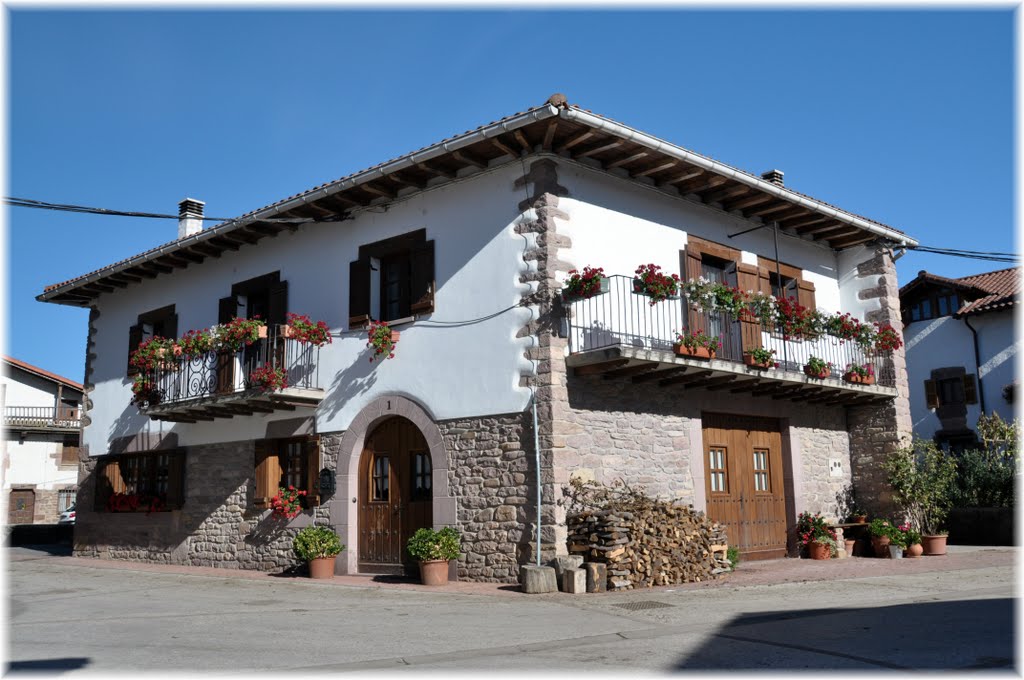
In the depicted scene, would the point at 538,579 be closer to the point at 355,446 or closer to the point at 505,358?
the point at 505,358

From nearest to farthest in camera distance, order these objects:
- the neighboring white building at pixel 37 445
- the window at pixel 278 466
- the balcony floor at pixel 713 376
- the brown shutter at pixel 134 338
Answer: the balcony floor at pixel 713 376 → the window at pixel 278 466 → the brown shutter at pixel 134 338 → the neighboring white building at pixel 37 445

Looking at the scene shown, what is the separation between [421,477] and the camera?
12.5m

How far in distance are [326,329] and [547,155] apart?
4284 mm

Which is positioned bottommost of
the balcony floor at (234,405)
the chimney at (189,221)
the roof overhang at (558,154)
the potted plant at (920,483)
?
the potted plant at (920,483)

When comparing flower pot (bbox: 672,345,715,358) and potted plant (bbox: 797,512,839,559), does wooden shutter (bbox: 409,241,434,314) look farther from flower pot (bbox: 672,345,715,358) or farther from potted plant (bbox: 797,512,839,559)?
potted plant (bbox: 797,512,839,559)

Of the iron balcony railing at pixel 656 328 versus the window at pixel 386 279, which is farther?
the window at pixel 386 279

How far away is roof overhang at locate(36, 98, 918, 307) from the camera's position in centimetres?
1114

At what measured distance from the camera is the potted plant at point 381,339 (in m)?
12.4

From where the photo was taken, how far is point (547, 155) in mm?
11445

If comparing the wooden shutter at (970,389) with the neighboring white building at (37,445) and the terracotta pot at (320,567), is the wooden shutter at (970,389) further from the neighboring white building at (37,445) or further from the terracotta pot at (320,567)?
the neighboring white building at (37,445)

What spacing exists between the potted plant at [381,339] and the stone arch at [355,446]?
630 millimetres

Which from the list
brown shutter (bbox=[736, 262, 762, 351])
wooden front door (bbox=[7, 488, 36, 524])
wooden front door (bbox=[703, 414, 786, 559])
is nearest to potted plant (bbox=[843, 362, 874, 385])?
wooden front door (bbox=[703, 414, 786, 559])

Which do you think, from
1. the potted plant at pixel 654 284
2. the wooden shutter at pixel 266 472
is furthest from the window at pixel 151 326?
the potted plant at pixel 654 284

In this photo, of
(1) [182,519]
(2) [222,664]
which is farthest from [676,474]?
(1) [182,519]
